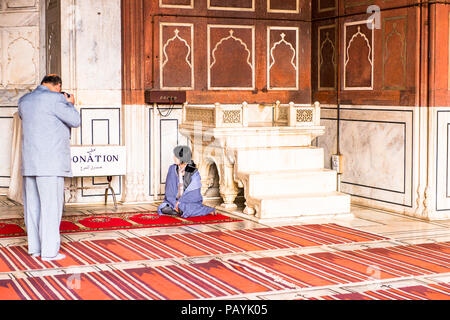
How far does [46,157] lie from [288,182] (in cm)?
325

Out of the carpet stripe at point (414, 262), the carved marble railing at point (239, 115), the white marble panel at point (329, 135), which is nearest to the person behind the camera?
the carpet stripe at point (414, 262)

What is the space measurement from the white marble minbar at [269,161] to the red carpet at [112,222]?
0.49m

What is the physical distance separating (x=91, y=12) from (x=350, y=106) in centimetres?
359

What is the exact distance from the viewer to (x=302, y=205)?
8.05m

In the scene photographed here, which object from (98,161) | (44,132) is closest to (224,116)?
(98,161)

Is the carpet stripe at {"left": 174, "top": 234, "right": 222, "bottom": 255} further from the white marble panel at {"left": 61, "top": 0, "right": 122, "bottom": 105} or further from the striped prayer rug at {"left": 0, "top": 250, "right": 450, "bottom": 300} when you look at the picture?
the white marble panel at {"left": 61, "top": 0, "right": 122, "bottom": 105}

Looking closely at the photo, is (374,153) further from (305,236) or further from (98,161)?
(98,161)

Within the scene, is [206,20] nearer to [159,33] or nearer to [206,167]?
[159,33]

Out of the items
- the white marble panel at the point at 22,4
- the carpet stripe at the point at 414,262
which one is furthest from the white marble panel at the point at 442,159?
the white marble panel at the point at 22,4

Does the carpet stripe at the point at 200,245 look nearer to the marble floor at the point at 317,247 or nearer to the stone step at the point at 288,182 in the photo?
the marble floor at the point at 317,247

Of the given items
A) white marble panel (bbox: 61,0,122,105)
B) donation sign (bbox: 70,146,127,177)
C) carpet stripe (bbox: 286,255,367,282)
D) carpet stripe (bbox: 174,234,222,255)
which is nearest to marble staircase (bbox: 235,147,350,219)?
carpet stripe (bbox: 174,234,222,255)

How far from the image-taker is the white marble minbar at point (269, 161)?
8.09 m

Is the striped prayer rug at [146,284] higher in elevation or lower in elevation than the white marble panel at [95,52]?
lower

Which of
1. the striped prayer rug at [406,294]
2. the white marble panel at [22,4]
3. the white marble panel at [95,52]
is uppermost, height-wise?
the white marble panel at [22,4]
